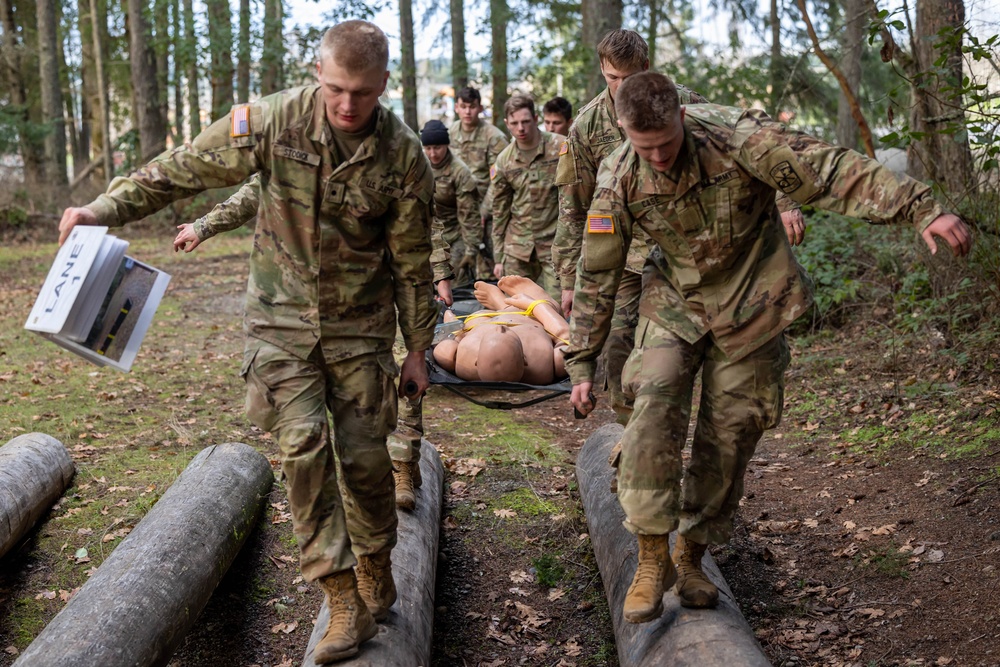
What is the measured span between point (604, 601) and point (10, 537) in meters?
3.01

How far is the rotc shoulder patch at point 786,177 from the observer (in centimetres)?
342

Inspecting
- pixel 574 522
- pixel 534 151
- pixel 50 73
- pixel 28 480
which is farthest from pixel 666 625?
pixel 50 73

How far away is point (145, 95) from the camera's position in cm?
1923

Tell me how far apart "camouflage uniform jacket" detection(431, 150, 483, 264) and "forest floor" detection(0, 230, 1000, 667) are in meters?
2.37

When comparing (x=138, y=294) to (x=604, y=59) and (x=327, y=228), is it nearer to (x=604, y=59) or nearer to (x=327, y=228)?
(x=327, y=228)

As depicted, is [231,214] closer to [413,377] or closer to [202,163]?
[202,163]

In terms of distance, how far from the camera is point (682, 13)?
2042 centimetres

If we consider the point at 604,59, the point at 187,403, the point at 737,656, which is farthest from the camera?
the point at 187,403

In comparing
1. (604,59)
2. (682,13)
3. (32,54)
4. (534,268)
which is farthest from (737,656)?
(32,54)

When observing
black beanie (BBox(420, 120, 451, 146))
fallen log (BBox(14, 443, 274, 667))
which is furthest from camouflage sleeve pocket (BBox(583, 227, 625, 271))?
black beanie (BBox(420, 120, 451, 146))

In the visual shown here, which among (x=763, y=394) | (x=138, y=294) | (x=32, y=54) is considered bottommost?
(x=763, y=394)

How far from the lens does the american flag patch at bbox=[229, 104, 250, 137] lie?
3.40 meters

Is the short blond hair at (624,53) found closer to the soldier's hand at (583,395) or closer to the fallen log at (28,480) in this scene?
the soldier's hand at (583,395)

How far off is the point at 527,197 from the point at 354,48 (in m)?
5.52
